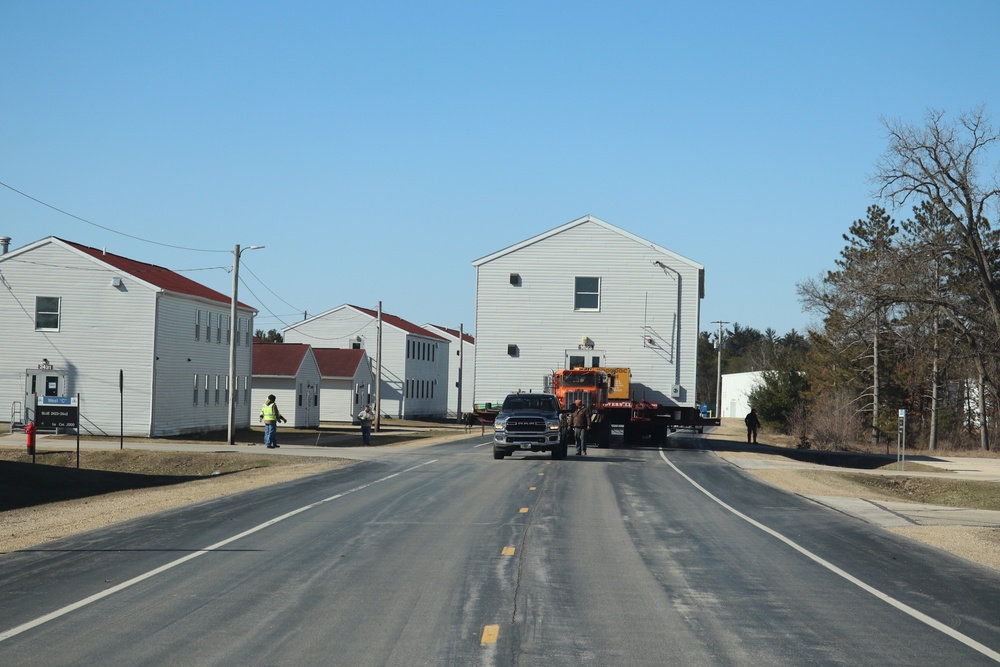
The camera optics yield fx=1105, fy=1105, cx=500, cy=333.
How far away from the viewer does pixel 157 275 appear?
165 feet

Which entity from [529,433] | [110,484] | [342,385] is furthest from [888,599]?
[342,385]

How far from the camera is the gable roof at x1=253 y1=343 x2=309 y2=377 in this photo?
63375mm

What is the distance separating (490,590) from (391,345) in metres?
72.9

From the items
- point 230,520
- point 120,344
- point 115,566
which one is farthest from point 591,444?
point 115,566

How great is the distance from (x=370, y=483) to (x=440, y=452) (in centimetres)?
1366

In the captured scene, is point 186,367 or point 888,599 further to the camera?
point 186,367

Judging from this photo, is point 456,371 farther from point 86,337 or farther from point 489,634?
point 489,634

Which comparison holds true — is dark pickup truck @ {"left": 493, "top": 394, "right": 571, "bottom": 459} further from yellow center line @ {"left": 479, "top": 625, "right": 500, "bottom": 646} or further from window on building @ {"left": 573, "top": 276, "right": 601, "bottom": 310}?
yellow center line @ {"left": 479, "top": 625, "right": 500, "bottom": 646}

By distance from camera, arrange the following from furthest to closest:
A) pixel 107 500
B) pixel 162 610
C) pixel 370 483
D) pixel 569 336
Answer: pixel 569 336 < pixel 370 483 < pixel 107 500 < pixel 162 610

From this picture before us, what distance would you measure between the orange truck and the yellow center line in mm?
29357

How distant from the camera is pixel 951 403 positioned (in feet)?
210

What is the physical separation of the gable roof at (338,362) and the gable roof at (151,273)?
16835 mm

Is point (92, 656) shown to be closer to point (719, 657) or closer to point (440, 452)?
point (719, 657)

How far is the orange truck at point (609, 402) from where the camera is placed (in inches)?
1567
